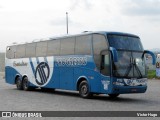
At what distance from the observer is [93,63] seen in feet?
63.4

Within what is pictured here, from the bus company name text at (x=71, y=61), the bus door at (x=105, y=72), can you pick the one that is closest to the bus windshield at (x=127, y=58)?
the bus door at (x=105, y=72)

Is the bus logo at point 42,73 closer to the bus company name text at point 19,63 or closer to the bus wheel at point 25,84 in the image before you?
the bus wheel at point 25,84

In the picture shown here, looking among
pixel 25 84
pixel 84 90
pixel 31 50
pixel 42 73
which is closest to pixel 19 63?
pixel 25 84

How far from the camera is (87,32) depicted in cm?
2017

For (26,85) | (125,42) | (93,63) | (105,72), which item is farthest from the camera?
(26,85)

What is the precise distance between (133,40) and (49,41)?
6024 mm

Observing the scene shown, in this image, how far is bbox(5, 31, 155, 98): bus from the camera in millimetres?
18312

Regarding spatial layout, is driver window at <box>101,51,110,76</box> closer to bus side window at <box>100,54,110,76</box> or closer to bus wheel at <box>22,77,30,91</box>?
bus side window at <box>100,54,110,76</box>

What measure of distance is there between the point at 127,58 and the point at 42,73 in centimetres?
717

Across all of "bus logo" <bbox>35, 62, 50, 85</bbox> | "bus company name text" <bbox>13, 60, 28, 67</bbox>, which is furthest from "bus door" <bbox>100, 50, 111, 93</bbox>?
"bus company name text" <bbox>13, 60, 28, 67</bbox>

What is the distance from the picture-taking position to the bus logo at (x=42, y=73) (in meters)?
23.8

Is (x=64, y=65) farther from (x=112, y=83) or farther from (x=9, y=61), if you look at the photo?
(x=9, y=61)

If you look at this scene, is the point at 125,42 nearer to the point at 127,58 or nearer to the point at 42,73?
the point at 127,58

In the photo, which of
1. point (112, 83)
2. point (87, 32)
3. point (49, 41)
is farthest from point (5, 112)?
point (49, 41)
